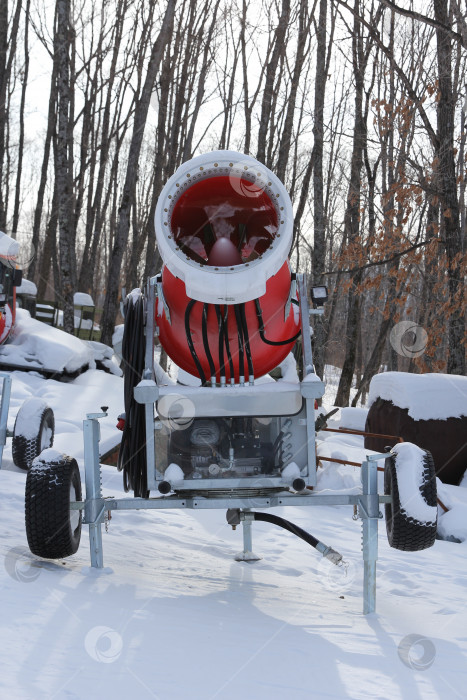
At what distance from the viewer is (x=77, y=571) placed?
12.7 ft

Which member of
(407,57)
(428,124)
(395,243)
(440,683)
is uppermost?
(407,57)

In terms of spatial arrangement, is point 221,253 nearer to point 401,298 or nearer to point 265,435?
point 265,435

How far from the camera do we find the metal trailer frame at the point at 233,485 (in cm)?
368

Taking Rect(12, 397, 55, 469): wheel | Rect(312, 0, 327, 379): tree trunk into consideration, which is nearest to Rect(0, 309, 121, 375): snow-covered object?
Rect(312, 0, 327, 379): tree trunk

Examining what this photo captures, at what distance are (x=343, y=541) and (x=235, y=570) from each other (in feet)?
5.12

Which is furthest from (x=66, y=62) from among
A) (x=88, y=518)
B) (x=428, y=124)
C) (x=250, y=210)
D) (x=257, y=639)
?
(x=257, y=639)

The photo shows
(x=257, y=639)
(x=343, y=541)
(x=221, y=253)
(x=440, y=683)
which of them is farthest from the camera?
(x=343, y=541)

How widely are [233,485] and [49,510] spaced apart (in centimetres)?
97

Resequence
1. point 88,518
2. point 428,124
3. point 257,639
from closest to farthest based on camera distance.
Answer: point 257,639 < point 88,518 < point 428,124

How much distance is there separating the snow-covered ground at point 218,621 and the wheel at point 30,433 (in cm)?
97
